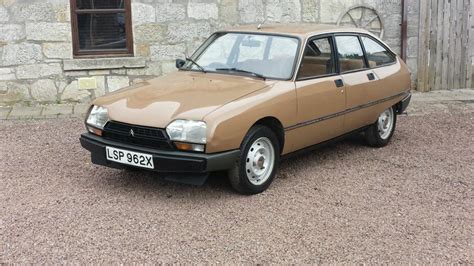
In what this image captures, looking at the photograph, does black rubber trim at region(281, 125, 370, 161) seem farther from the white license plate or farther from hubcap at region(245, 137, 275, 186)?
the white license plate

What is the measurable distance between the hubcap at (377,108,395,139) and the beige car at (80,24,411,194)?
0.11 ft

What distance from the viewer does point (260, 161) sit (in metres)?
5.16

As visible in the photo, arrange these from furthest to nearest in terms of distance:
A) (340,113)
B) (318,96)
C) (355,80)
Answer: (355,80), (340,113), (318,96)

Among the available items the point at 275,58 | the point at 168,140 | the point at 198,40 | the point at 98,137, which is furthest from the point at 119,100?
the point at 198,40

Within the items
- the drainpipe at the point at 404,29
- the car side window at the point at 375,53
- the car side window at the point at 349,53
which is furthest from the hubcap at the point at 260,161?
the drainpipe at the point at 404,29

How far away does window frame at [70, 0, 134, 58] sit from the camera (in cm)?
918

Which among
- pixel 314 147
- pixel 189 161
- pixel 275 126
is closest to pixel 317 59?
pixel 314 147

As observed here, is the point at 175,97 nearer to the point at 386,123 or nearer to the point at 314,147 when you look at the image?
the point at 314,147

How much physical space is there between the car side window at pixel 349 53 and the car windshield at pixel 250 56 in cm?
68

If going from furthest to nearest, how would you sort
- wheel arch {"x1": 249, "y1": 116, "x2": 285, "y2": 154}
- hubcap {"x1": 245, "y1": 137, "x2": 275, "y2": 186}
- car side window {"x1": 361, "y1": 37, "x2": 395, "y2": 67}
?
car side window {"x1": 361, "y1": 37, "x2": 395, "y2": 67}, wheel arch {"x1": 249, "y1": 116, "x2": 285, "y2": 154}, hubcap {"x1": 245, "y1": 137, "x2": 275, "y2": 186}

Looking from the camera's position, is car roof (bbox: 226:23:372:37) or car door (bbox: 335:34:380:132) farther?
car door (bbox: 335:34:380:132)

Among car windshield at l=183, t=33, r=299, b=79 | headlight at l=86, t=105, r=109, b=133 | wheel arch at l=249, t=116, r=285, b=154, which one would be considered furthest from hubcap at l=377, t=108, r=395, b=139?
headlight at l=86, t=105, r=109, b=133

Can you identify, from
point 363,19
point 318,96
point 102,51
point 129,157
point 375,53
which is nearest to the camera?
point 129,157

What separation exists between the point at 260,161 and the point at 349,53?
1.97m
